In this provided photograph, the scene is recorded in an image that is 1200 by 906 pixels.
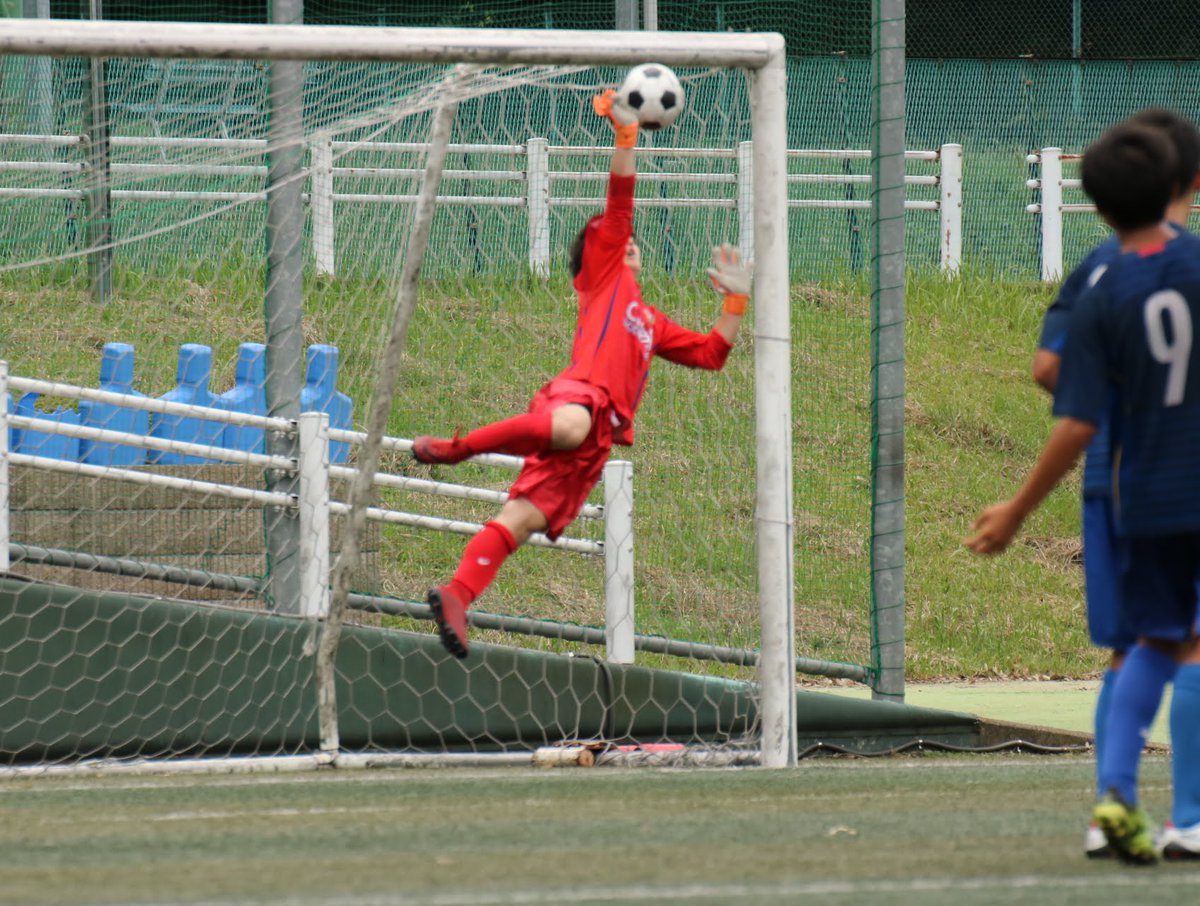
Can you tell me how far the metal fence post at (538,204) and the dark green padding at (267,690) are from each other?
2.71m

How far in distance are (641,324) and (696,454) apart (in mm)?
2575

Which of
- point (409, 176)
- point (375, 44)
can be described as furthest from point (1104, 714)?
point (409, 176)

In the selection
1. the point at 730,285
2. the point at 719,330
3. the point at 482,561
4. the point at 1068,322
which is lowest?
the point at 482,561

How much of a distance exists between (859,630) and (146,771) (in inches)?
204

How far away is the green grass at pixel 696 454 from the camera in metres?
8.34

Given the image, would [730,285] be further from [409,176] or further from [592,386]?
[409,176]

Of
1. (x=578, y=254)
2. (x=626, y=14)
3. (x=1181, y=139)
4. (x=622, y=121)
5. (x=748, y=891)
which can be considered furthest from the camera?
(x=626, y=14)

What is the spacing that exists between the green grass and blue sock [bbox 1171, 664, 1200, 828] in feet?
13.8

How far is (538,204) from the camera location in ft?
30.9

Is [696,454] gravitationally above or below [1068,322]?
below

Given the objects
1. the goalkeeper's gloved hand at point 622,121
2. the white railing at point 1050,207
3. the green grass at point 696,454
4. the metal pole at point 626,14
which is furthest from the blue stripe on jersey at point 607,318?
the white railing at point 1050,207

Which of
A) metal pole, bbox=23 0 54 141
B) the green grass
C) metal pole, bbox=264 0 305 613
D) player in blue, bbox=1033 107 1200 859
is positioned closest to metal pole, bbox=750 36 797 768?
metal pole, bbox=264 0 305 613

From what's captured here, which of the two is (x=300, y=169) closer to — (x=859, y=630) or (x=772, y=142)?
(x=772, y=142)

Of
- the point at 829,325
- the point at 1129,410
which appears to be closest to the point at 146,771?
the point at 1129,410
